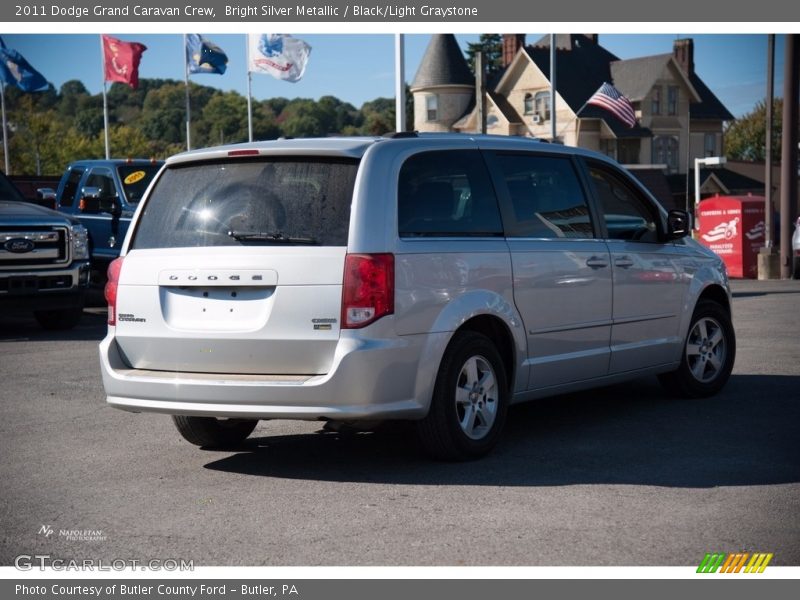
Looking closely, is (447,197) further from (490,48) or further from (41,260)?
(490,48)

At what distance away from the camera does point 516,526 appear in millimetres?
5375

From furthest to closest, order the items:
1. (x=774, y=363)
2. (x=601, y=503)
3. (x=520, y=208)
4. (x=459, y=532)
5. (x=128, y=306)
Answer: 1. (x=774, y=363)
2. (x=520, y=208)
3. (x=128, y=306)
4. (x=601, y=503)
5. (x=459, y=532)

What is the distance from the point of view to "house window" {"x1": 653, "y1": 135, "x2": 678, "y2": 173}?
223ft

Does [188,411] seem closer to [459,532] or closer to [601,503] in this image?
[459,532]

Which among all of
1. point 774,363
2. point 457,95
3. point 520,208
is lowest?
point 774,363

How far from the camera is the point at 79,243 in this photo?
14.6 meters

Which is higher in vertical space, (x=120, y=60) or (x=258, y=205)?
(x=120, y=60)

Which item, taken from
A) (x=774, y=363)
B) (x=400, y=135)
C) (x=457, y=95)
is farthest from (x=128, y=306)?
(x=457, y=95)

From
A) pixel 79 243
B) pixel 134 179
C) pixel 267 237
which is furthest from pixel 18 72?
pixel 267 237

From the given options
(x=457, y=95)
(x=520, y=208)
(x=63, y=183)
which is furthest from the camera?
(x=457, y=95)

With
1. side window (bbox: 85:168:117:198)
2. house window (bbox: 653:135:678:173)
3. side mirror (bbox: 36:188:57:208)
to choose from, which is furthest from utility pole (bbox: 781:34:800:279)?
house window (bbox: 653:135:678:173)

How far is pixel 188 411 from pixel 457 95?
219 feet

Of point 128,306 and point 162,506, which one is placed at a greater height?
point 128,306

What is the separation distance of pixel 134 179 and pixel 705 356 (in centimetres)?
1113
